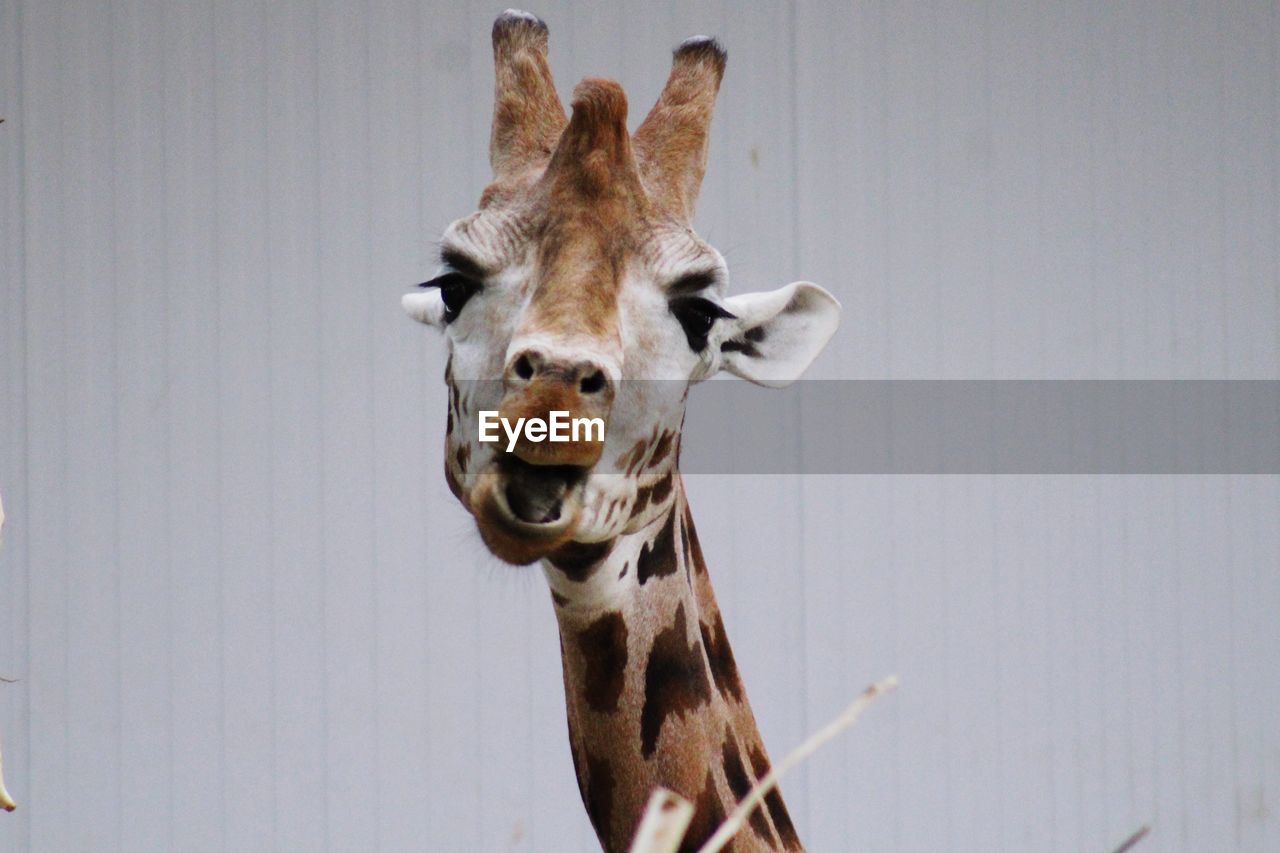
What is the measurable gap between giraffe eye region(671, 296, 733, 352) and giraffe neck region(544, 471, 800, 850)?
8.7 inches

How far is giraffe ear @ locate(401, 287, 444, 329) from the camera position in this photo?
2320mm

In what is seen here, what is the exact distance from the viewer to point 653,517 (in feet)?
6.80

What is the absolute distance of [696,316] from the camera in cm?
203

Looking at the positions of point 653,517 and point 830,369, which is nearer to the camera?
point 653,517

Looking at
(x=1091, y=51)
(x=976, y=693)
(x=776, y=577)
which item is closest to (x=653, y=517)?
(x=776, y=577)

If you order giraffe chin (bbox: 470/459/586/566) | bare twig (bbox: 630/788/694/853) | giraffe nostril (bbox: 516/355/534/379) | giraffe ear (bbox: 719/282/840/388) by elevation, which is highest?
giraffe ear (bbox: 719/282/840/388)

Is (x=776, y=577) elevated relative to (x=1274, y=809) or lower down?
elevated

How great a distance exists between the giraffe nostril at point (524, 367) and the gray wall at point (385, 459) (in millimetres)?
3506

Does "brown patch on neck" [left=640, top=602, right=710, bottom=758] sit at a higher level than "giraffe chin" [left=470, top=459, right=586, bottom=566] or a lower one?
lower

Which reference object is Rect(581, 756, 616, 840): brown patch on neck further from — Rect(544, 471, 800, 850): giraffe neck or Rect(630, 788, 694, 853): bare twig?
Rect(630, 788, 694, 853): bare twig

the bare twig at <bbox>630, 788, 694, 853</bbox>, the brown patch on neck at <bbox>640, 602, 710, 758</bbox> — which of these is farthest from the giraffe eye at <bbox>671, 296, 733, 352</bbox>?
the bare twig at <bbox>630, 788, 694, 853</bbox>

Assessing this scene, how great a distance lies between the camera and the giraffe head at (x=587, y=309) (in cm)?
171

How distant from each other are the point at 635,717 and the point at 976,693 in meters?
3.51

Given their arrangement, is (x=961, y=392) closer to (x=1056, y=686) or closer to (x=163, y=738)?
(x=1056, y=686)
